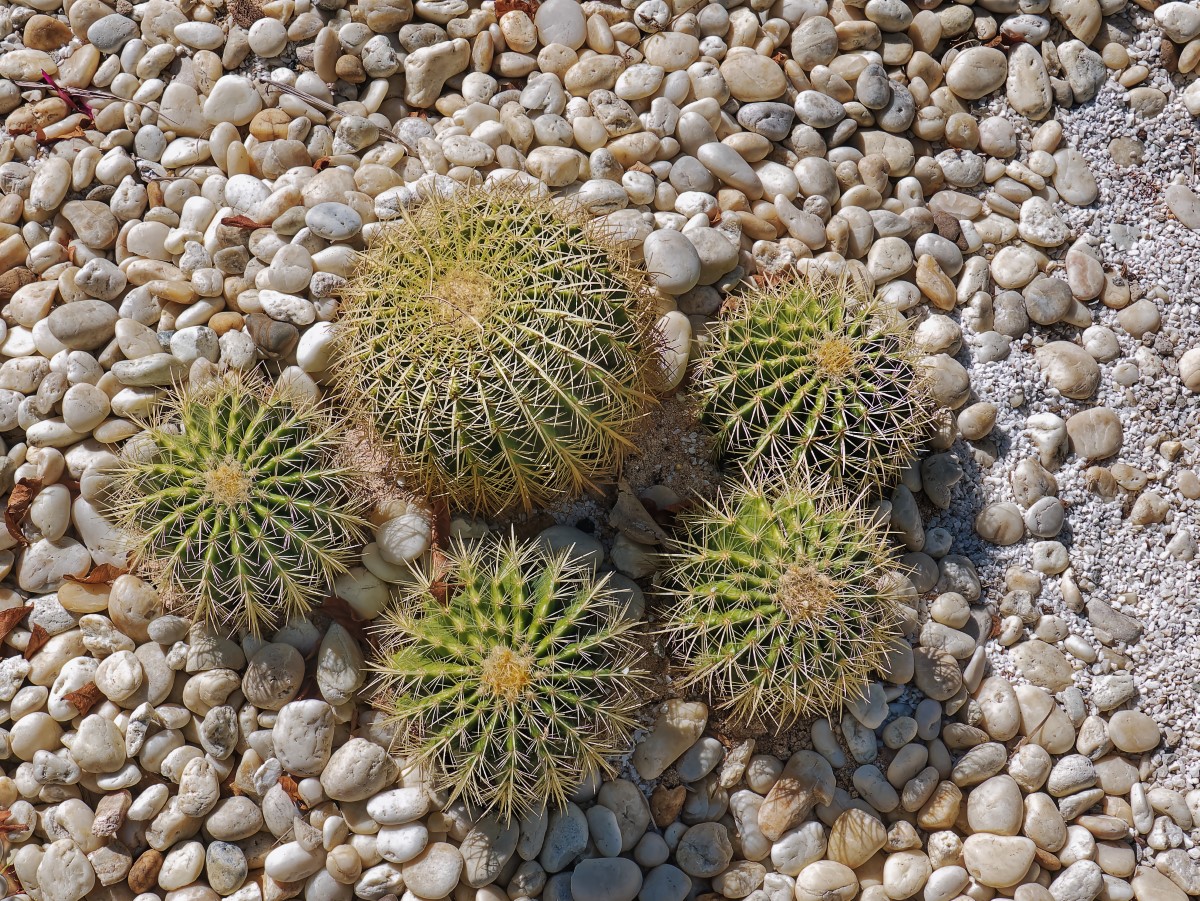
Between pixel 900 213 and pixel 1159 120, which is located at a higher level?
pixel 1159 120

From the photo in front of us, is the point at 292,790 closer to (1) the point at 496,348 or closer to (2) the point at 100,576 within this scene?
(2) the point at 100,576

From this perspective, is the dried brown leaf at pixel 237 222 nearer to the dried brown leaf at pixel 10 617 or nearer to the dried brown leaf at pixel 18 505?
the dried brown leaf at pixel 18 505

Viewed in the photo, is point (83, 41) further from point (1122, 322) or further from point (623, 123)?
point (1122, 322)

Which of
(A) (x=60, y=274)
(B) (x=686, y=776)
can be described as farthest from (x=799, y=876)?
(A) (x=60, y=274)

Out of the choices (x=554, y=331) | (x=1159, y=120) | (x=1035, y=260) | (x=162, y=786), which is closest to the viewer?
(x=554, y=331)

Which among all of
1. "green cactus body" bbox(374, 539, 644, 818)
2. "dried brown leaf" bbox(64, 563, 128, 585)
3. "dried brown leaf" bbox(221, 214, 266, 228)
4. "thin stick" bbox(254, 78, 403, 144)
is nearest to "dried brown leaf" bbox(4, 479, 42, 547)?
"dried brown leaf" bbox(64, 563, 128, 585)

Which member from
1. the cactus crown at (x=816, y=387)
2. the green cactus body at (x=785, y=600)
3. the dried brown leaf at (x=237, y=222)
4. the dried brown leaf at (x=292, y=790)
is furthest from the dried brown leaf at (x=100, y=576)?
the cactus crown at (x=816, y=387)

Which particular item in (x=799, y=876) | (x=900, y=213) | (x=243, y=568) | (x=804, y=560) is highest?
(x=900, y=213)
